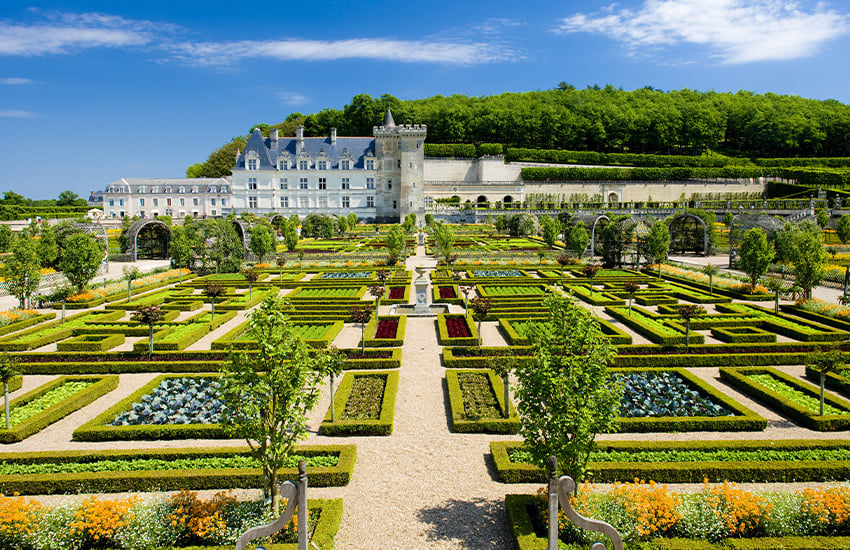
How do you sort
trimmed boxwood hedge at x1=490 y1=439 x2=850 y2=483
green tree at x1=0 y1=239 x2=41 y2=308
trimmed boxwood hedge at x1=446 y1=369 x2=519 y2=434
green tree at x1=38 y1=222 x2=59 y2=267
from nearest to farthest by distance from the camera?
trimmed boxwood hedge at x1=490 y1=439 x2=850 y2=483
trimmed boxwood hedge at x1=446 y1=369 x2=519 y2=434
green tree at x1=0 y1=239 x2=41 y2=308
green tree at x1=38 y1=222 x2=59 y2=267

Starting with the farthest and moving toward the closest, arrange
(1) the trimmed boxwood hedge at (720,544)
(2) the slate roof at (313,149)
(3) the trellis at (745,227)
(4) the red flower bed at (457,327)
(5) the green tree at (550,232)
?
1. (2) the slate roof at (313,149)
2. (5) the green tree at (550,232)
3. (3) the trellis at (745,227)
4. (4) the red flower bed at (457,327)
5. (1) the trimmed boxwood hedge at (720,544)

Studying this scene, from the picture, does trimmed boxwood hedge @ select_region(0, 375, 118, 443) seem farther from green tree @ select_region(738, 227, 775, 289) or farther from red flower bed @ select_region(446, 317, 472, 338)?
green tree @ select_region(738, 227, 775, 289)

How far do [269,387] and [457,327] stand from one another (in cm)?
1230

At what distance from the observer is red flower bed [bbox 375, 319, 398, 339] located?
18.5m

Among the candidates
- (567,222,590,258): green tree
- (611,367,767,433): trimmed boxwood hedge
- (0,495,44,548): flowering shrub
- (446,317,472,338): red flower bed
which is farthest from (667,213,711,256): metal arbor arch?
(0,495,44,548): flowering shrub

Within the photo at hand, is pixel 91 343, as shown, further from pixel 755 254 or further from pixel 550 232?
pixel 550 232

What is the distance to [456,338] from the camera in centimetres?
1711

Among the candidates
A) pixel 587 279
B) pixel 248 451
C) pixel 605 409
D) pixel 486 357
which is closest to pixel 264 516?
pixel 248 451

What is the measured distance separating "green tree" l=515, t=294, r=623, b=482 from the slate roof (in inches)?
2614

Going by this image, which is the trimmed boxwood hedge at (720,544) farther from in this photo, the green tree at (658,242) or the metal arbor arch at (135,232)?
the metal arbor arch at (135,232)

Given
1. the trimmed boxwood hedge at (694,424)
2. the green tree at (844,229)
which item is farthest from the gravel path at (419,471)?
the green tree at (844,229)

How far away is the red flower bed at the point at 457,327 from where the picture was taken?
708 inches

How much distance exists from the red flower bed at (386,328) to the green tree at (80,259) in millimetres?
15162

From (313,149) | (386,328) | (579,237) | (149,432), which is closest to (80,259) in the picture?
(386,328)
